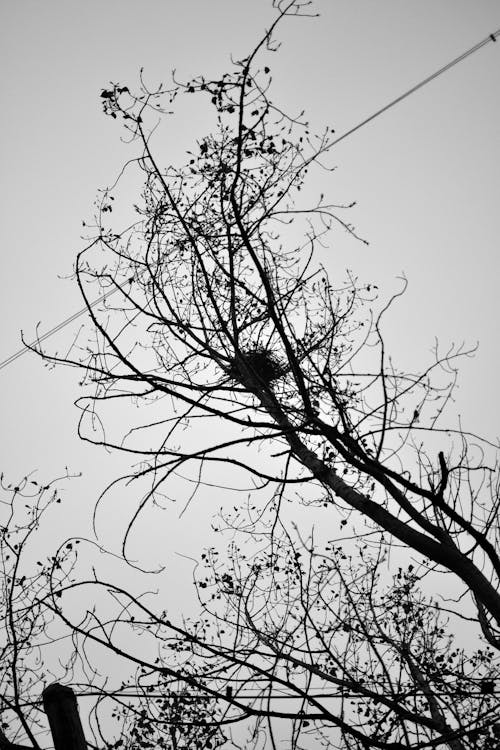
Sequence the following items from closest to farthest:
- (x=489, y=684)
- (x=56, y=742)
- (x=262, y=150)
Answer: (x=56, y=742) < (x=489, y=684) < (x=262, y=150)

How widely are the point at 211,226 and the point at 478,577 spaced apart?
2.69 metres

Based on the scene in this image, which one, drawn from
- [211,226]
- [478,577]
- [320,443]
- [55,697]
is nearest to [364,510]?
[478,577]

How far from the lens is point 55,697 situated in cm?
138

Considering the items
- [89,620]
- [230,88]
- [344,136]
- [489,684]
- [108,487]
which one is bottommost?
[489,684]

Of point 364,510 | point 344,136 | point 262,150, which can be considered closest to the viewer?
point 364,510

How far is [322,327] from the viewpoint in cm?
445

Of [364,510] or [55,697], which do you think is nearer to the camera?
[55,697]

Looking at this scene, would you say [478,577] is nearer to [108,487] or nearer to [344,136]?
[108,487]

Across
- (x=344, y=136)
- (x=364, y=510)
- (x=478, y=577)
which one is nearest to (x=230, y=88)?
(x=344, y=136)

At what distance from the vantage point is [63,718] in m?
1.36

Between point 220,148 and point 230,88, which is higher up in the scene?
point 220,148

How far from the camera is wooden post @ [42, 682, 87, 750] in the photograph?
4.40 feet

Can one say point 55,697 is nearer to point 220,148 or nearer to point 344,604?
point 220,148

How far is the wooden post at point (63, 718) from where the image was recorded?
1342 millimetres
